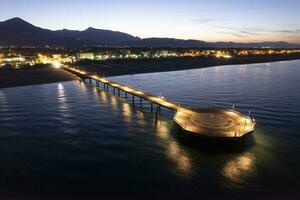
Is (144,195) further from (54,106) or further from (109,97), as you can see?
(109,97)

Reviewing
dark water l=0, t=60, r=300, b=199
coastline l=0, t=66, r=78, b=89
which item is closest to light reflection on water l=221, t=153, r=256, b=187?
dark water l=0, t=60, r=300, b=199

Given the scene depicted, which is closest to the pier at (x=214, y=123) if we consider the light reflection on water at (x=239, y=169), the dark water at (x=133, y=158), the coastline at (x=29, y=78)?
the dark water at (x=133, y=158)

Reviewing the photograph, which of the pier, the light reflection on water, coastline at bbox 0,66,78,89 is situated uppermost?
the pier

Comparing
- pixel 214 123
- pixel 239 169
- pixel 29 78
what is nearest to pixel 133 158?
pixel 239 169

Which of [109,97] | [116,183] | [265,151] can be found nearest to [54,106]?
[109,97]

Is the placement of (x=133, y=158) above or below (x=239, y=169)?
below

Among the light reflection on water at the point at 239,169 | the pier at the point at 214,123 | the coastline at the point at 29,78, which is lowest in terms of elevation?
the coastline at the point at 29,78

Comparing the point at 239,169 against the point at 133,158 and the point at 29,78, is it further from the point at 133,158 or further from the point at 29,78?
the point at 29,78

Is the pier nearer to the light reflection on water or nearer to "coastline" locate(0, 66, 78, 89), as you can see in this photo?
the light reflection on water

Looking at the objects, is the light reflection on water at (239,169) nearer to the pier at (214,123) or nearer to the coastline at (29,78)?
the pier at (214,123)
